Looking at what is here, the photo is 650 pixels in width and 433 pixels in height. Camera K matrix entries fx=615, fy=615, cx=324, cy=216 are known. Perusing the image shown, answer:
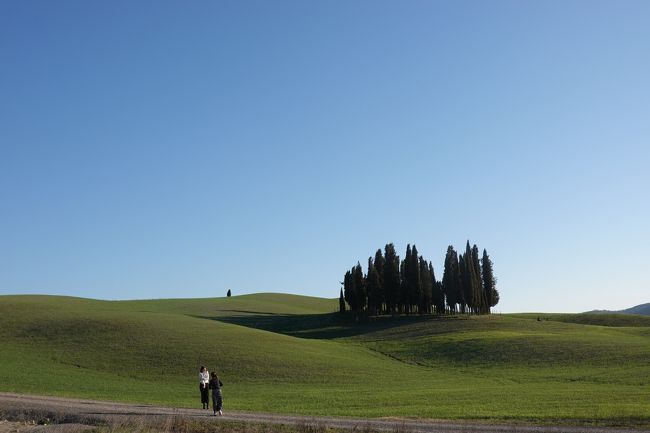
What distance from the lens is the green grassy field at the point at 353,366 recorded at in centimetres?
3133

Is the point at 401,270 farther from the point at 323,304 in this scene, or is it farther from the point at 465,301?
the point at 323,304

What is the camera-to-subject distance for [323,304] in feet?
545

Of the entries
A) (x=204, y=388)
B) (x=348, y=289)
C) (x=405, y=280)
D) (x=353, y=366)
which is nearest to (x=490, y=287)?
(x=405, y=280)

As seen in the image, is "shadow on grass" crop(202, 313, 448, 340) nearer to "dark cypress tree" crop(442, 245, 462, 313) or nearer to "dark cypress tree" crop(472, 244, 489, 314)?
"dark cypress tree" crop(442, 245, 462, 313)

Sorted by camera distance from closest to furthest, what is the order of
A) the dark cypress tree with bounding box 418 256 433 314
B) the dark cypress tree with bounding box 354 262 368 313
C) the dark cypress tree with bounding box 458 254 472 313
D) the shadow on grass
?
1. the shadow on grass
2. the dark cypress tree with bounding box 458 254 472 313
3. the dark cypress tree with bounding box 418 256 433 314
4. the dark cypress tree with bounding box 354 262 368 313

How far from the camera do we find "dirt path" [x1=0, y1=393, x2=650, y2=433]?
22.1 m

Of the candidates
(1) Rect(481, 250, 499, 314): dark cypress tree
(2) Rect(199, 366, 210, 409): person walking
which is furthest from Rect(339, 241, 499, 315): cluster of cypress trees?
(2) Rect(199, 366, 210, 409): person walking

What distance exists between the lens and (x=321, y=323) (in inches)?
4230

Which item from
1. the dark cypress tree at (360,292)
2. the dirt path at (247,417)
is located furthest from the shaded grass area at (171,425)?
the dark cypress tree at (360,292)

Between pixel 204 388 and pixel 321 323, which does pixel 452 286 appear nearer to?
pixel 321 323

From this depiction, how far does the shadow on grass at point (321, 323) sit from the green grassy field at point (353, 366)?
2021 mm

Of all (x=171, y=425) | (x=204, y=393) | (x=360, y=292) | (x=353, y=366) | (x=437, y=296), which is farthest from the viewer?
(x=360, y=292)

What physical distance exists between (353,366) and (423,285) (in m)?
52.5

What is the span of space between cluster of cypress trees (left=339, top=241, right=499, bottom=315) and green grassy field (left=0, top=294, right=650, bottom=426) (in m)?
12.2
